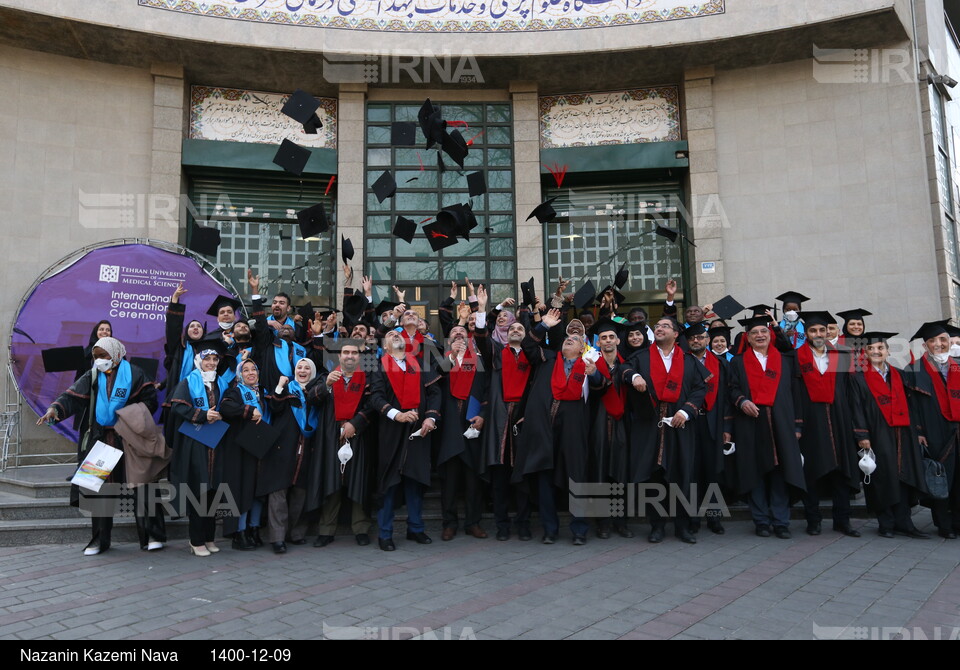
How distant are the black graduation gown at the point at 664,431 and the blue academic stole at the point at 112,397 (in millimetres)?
4970

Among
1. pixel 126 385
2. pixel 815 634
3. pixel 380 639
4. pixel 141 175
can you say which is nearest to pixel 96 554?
pixel 126 385

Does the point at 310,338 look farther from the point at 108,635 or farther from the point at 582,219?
the point at 582,219

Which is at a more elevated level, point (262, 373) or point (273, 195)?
point (273, 195)

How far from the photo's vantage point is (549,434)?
6715mm

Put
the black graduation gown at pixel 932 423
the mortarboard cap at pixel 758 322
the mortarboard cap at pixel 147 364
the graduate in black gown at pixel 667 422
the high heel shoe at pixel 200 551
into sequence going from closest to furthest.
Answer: the high heel shoe at pixel 200 551, the graduate in black gown at pixel 667 422, the black graduation gown at pixel 932 423, the mortarboard cap at pixel 758 322, the mortarboard cap at pixel 147 364

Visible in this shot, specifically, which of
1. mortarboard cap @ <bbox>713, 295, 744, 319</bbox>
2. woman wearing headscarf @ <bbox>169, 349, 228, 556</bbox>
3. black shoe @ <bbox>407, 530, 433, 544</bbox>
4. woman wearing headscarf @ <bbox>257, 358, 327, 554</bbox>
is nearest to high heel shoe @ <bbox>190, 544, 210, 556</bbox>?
woman wearing headscarf @ <bbox>169, 349, 228, 556</bbox>

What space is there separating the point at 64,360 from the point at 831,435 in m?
8.78

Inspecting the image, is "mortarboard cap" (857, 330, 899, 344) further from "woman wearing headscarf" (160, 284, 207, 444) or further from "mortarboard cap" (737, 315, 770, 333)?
"woman wearing headscarf" (160, 284, 207, 444)

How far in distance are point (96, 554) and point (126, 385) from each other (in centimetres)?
161

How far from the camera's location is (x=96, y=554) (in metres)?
6.30

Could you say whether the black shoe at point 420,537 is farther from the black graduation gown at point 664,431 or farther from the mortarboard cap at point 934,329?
the mortarboard cap at point 934,329

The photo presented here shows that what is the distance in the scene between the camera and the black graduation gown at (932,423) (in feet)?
22.9

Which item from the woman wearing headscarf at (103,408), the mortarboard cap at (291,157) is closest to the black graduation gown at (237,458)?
the woman wearing headscarf at (103,408)

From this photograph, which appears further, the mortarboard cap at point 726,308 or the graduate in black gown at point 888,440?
the mortarboard cap at point 726,308
